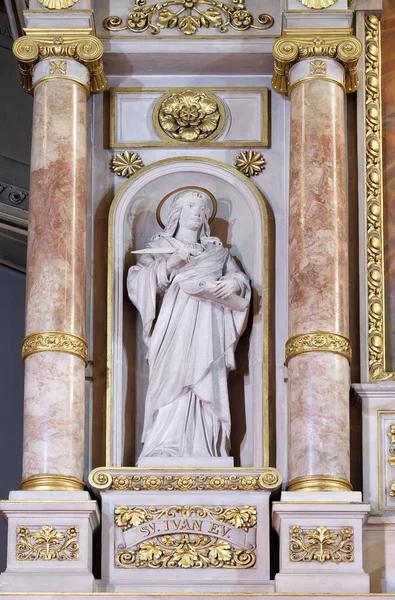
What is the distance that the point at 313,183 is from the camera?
13.1 meters

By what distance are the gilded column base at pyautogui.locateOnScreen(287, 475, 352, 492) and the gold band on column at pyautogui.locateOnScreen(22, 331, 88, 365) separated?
174 centimetres

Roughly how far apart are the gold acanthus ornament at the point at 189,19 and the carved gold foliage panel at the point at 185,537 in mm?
3688

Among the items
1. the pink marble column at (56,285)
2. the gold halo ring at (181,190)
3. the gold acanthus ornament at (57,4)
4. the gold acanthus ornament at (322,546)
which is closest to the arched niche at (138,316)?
the gold halo ring at (181,190)

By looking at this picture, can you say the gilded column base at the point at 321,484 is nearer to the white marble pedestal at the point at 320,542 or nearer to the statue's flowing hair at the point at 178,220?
the white marble pedestal at the point at 320,542

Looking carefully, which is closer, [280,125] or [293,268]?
[293,268]

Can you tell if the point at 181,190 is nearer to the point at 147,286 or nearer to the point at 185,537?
the point at 147,286

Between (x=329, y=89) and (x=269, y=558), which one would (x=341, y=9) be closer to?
(x=329, y=89)

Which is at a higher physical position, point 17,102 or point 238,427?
point 17,102

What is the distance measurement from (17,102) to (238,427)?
16.9 ft

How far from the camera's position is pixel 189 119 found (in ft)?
45.4

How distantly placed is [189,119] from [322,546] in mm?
3529

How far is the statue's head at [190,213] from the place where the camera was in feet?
44.1

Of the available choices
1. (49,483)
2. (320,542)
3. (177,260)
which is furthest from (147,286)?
(320,542)

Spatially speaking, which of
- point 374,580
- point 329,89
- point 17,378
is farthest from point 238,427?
point 17,378
